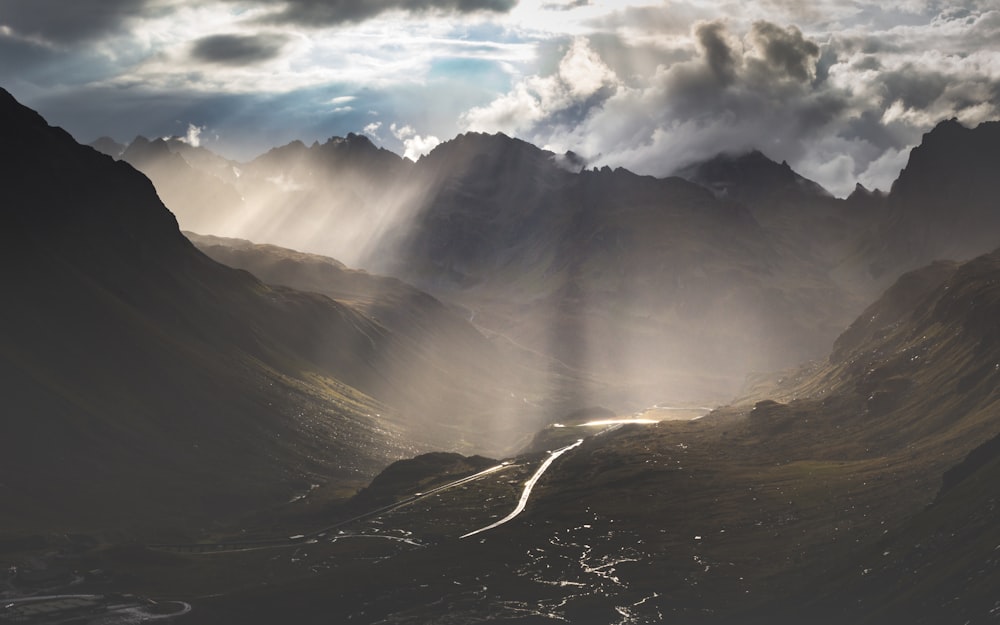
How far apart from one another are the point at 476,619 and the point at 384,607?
789 inches

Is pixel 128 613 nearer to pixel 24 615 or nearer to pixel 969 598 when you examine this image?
pixel 24 615

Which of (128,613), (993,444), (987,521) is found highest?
(993,444)

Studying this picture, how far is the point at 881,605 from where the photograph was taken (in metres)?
144

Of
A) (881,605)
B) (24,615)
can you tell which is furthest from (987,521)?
(24,615)

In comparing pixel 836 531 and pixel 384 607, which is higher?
Answer: pixel 836 531

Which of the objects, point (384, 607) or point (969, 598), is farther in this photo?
point (384, 607)

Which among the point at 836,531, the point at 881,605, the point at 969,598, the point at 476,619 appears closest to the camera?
the point at 969,598

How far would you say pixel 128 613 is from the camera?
600 feet

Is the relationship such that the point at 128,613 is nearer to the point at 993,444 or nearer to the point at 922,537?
the point at 922,537

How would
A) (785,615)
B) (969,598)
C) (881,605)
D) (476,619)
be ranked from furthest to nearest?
(476,619), (785,615), (881,605), (969,598)

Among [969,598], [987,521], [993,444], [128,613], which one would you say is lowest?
[128,613]

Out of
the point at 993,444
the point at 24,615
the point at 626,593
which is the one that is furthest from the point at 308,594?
the point at 993,444

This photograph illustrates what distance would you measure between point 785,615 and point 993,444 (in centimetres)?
5557

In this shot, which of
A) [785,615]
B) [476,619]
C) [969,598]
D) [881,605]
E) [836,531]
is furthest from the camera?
[836,531]
